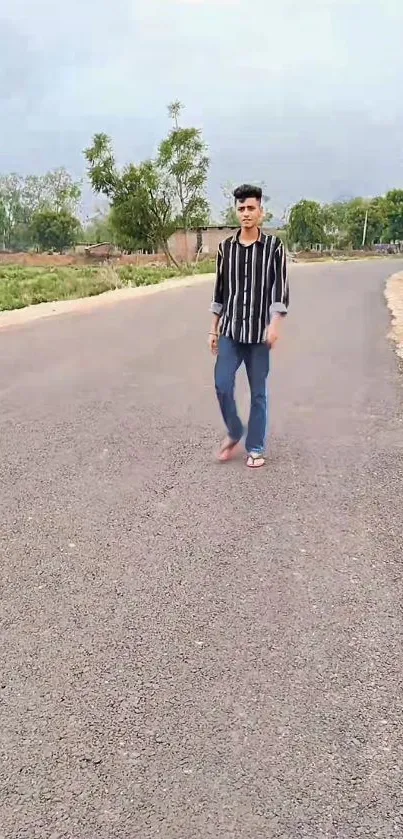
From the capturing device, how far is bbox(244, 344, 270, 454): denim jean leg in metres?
4.97

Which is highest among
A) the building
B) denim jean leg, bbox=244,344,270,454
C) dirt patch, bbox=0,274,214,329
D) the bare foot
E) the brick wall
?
denim jean leg, bbox=244,344,270,454

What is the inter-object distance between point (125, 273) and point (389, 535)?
37903 mm

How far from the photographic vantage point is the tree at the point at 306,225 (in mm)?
98750

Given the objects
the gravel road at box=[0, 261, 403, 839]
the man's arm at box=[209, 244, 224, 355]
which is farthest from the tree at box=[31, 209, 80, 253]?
the man's arm at box=[209, 244, 224, 355]

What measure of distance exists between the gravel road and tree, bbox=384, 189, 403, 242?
4188 inches

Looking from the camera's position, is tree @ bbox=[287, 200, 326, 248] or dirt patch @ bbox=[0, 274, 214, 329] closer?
dirt patch @ bbox=[0, 274, 214, 329]

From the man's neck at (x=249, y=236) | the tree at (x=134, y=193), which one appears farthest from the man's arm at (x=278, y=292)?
the tree at (x=134, y=193)

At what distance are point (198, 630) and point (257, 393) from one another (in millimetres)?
2334

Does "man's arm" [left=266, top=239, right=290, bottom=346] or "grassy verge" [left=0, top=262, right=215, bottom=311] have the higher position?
"man's arm" [left=266, top=239, right=290, bottom=346]

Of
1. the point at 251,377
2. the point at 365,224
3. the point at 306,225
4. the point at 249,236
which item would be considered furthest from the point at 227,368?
the point at 365,224

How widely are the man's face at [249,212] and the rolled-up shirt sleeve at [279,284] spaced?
0.81ft

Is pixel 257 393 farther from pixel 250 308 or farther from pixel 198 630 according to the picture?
pixel 198 630

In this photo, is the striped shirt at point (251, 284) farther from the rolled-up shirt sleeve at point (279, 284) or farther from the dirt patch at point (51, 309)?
the dirt patch at point (51, 309)

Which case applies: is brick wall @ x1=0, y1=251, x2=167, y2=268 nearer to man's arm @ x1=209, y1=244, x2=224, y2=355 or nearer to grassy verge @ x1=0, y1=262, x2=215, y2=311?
grassy verge @ x1=0, y1=262, x2=215, y2=311
